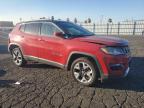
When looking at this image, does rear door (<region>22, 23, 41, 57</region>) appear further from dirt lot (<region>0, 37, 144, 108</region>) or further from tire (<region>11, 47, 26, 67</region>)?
dirt lot (<region>0, 37, 144, 108</region>)

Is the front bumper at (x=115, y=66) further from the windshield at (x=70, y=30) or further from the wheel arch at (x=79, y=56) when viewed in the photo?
the windshield at (x=70, y=30)

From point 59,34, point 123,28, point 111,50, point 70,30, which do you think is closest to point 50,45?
point 59,34

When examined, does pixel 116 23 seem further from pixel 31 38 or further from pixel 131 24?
pixel 31 38

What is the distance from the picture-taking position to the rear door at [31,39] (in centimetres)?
717

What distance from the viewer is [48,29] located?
6.82 metres

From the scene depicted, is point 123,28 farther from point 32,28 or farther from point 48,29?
point 48,29

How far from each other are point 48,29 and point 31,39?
87cm

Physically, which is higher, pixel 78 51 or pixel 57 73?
pixel 78 51

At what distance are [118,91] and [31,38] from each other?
11.6 feet

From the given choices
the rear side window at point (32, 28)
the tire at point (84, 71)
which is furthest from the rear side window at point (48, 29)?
the tire at point (84, 71)

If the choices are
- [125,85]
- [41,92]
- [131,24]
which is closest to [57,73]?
[41,92]

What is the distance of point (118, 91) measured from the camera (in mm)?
5434

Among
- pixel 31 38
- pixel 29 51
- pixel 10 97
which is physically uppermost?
pixel 31 38

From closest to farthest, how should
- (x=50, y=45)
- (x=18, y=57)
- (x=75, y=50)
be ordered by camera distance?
(x=75, y=50)
(x=50, y=45)
(x=18, y=57)
